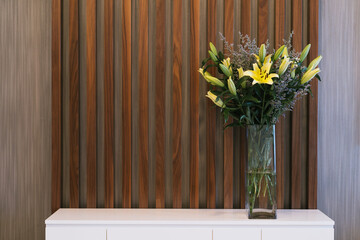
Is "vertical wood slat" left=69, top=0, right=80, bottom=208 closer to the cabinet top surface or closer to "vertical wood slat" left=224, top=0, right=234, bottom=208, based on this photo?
the cabinet top surface

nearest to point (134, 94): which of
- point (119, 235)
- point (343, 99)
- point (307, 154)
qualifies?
point (119, 235)

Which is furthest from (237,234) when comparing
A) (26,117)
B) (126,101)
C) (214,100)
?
(26,117)

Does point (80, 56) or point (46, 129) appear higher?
point (80, 56)

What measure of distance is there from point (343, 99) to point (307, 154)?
1.08ft

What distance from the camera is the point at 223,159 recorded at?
162 centimetres

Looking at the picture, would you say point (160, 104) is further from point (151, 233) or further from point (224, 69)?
point (151, 233)

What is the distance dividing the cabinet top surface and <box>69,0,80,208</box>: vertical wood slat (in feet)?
0.41

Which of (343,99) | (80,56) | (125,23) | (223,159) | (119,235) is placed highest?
(125,23)

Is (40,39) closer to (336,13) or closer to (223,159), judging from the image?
(223,159)

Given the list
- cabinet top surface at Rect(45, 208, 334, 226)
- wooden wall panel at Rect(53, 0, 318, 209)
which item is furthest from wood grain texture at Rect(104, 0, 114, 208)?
cabinet top surface at Rect(45, 208, 334, 226)

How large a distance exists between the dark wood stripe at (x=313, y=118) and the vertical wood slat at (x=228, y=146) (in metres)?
0.37

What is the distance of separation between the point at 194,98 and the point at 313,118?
1.88ft

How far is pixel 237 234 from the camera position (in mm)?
1412

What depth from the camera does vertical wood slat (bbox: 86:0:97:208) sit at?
161cm
